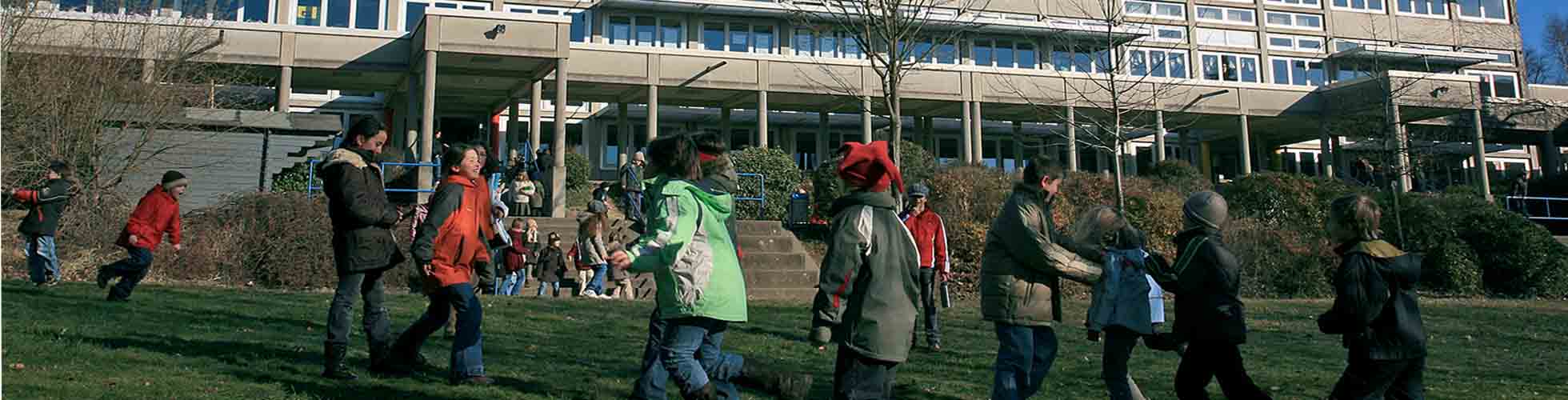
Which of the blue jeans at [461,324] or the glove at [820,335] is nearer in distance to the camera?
the glove at [820,335]

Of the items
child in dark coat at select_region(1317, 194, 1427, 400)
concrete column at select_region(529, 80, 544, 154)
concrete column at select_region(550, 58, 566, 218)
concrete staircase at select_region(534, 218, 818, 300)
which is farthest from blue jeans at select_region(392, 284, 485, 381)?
concrete column at select_region(529, 80, 544, 154)

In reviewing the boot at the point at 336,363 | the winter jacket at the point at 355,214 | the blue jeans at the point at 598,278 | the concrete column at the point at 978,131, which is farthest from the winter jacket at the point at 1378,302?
the concrete column at the point at 978,131

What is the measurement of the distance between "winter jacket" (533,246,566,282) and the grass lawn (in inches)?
88.8

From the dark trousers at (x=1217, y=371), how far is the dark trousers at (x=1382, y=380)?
365 mm

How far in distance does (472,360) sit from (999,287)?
3.04 meters

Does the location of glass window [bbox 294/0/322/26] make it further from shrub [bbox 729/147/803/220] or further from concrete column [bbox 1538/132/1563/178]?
concrete column [bbox 1538/132/1563/178]

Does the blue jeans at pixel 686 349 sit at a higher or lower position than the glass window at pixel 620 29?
lower

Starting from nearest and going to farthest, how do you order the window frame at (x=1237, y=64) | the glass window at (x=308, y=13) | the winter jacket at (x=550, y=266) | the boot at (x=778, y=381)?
the boot at (x=778, y=381)
the winter jacket at (x=550, y=266)
the glass window at (x=308, y=13)
the window frame at (x=1237, y=64)

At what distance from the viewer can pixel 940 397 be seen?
656 centimetres

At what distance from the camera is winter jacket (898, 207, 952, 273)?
8945 millimetres

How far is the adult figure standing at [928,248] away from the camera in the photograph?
889 cm

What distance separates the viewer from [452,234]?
5883 millimetres

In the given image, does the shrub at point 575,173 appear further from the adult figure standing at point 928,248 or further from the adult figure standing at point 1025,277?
the adult figure standing at point 1025,277

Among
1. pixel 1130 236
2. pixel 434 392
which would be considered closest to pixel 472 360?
pixel 434 392
